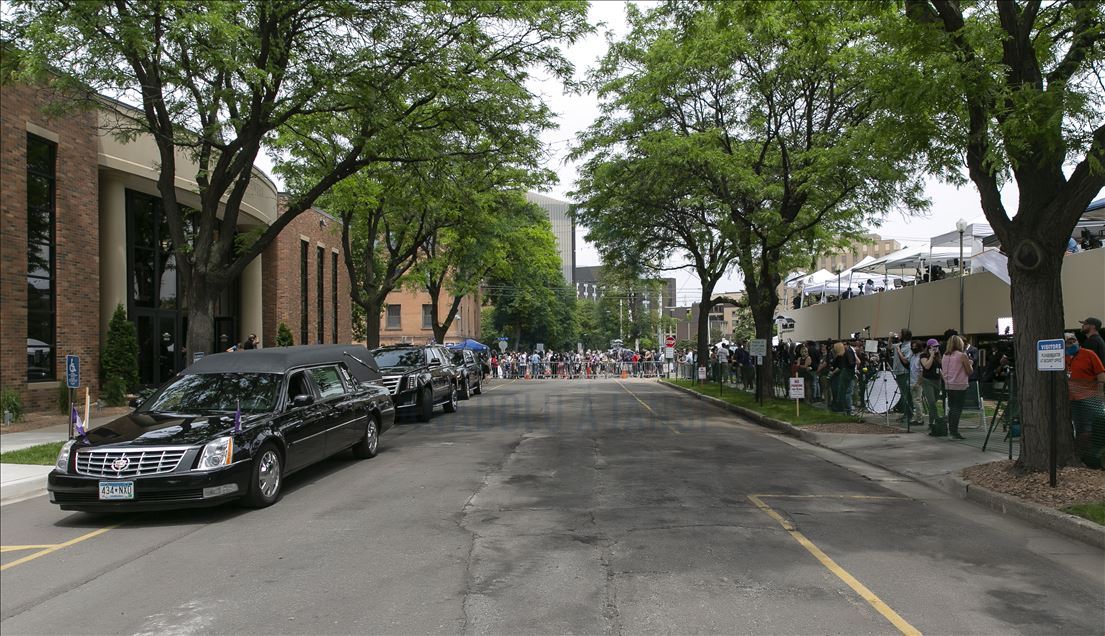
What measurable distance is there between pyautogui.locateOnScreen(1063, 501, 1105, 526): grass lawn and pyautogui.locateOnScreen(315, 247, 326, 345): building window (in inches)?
1275

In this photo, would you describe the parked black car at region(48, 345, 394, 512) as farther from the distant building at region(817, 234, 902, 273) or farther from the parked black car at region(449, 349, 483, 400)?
the distant building at region(817, 234, 902, 273)

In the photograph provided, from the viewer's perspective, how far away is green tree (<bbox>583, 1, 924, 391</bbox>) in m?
18.6

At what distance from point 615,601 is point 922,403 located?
1302cm

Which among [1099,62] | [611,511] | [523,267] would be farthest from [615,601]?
[523,267]

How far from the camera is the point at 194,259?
15.1 metres

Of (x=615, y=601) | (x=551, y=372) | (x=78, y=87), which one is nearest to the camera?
(x=615, y=601)

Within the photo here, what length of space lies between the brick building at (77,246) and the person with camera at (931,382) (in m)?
15.8

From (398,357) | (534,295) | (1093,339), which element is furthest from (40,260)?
(534,295)

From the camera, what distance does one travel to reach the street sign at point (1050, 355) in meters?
8.20

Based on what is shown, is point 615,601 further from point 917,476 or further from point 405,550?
point 917,476

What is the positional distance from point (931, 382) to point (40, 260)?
744 inches

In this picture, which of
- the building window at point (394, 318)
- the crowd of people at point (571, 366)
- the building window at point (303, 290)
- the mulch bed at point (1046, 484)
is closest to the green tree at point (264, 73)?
the mulch bed at point (1046, 484)

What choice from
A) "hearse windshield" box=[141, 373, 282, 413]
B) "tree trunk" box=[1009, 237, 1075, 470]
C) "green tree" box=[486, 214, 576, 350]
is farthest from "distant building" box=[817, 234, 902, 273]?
"hearse windshield" box=[141, 373, 282, 413]

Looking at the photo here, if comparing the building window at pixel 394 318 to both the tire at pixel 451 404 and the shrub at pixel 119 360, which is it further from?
the tire at pixel 451 404
